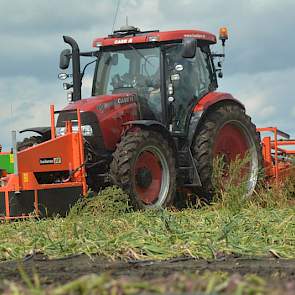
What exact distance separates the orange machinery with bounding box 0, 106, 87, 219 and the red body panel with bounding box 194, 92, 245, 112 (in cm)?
207

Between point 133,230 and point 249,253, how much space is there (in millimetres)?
1444

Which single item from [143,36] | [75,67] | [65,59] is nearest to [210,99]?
[143,36]

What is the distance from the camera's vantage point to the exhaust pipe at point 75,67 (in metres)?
11.2

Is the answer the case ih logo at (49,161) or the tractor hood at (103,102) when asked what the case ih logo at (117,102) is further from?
the case ih logo at (49,161)

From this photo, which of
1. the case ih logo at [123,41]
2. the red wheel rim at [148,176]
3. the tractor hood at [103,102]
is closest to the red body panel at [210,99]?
the tractor hood at [103,102]

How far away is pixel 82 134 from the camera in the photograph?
33.5 ft

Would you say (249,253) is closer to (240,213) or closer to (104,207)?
(240,213)

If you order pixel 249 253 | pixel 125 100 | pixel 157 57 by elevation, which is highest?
pixel 157 57

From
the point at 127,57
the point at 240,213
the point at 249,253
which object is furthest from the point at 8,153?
the point at 249,253

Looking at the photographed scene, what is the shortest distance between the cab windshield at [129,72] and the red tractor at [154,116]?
0.02 m

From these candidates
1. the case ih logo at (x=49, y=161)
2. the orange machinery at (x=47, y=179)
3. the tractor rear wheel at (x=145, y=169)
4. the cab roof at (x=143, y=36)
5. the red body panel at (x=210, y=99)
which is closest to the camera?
the orange machinery at (x=47, y=179)

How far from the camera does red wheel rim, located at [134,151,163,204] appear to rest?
33.3 ft

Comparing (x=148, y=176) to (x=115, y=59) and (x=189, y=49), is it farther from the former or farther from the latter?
(x=115, y=59)

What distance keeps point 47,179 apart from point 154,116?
79.7 inches
